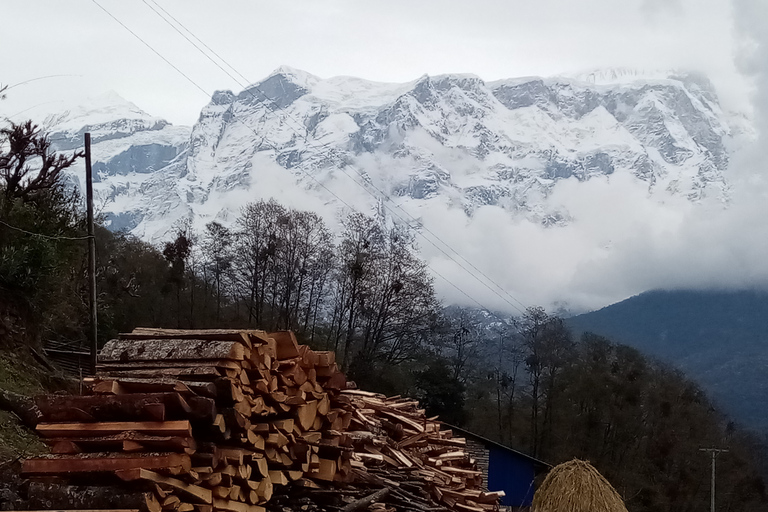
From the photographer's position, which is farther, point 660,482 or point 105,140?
point 105,140

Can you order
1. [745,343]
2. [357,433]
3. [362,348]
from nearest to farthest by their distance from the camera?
[357,433]
[362,348]
[745,343]

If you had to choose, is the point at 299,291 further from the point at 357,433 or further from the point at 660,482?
the point at 357,433

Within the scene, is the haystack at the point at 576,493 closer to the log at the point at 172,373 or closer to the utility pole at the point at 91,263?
the log at the point at 172,373

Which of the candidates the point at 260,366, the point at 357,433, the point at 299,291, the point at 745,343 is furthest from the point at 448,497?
the point at 745,343

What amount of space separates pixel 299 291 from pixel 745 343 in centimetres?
10674

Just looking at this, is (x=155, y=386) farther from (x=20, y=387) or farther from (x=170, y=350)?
(x=20, y=387)

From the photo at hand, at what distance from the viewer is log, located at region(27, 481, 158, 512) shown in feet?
18.8

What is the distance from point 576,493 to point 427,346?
1495 inches

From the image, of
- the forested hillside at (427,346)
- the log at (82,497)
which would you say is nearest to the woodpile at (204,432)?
the log at (82,497)

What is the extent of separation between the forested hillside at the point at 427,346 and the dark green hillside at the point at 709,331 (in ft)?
133

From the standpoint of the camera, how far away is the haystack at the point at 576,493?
29.0 feet

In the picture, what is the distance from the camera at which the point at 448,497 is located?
10203 mm

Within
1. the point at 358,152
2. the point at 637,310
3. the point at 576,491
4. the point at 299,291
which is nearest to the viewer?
the point at 576,491

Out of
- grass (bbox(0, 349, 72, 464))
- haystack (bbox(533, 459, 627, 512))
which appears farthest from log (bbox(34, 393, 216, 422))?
grass (bbox(0, 349, 72, 464))
